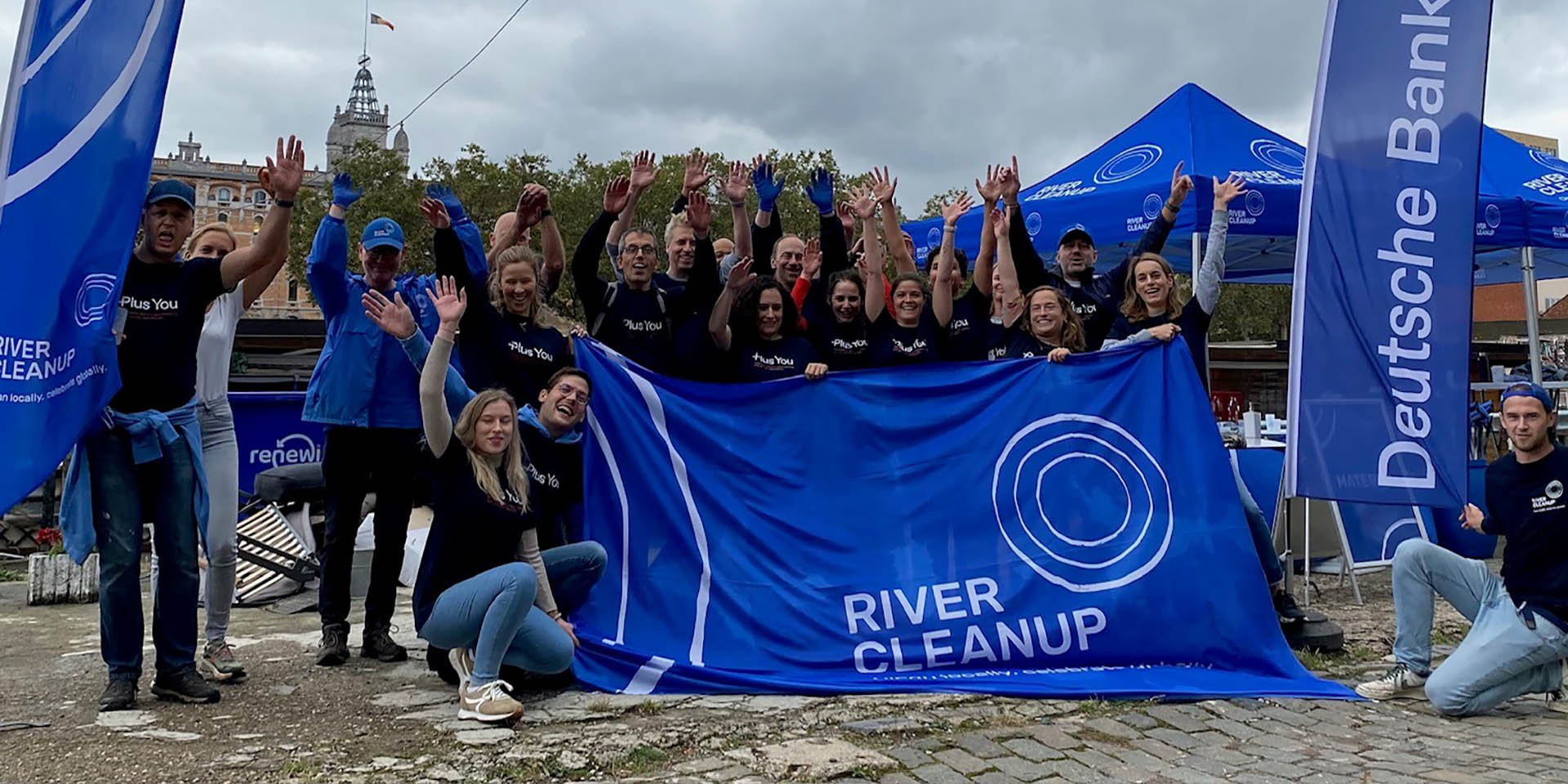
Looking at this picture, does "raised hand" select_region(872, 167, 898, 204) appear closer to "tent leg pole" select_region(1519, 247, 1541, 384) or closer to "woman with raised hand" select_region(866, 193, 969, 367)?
"woman with raised hand" select_region(866, 193, 969, 367)

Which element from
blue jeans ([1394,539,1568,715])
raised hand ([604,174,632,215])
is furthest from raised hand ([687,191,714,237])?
blue jeans ([1394,539,1568,715])

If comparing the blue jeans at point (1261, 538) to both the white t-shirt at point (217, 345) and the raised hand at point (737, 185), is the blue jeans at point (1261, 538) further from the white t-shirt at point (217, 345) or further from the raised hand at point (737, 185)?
the white t-shirt at point (217, 345)

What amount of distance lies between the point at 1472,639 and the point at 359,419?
4.63 metres

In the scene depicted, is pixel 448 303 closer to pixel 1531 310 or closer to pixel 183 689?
pixel 183 689

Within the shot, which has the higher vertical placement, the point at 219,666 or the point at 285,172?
the point at 285,172

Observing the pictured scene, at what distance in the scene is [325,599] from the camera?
5.39 m

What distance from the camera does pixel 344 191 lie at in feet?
16.7

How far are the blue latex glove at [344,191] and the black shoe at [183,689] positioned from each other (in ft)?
6.34

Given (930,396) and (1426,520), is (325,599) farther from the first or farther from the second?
(1426,520)

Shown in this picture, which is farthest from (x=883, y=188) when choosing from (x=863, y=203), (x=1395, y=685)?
(x=1395, y=685)

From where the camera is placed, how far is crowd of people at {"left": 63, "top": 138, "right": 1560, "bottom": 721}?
14.6 ft

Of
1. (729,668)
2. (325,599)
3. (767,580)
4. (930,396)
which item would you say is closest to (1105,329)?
(930,396)

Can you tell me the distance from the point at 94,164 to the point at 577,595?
A: 7.64ft

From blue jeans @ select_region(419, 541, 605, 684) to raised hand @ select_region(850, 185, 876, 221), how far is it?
3056 mm
